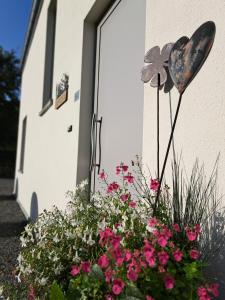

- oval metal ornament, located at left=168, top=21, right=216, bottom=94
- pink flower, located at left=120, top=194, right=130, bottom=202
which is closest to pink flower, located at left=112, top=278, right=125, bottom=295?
pink flower, located at left=120, top=194, right=130, bottom=202

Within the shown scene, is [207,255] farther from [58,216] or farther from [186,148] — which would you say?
[58,216]

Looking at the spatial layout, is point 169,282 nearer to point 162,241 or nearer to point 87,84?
point 162,241

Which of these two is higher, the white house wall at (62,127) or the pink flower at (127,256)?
the white house wall at (62,127)

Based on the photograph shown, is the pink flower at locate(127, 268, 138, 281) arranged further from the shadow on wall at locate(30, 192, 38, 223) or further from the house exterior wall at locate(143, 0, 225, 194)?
the shadow on wall at locate(30, 192, 38, 223)

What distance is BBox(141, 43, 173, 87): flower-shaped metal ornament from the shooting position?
7.57 feet

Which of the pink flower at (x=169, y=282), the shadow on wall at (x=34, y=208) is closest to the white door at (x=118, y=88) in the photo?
the pink flower at (x=169, y=282)

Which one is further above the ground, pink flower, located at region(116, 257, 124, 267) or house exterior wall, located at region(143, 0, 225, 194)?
house exterior wall, located at region(143, 0, 225, 194)

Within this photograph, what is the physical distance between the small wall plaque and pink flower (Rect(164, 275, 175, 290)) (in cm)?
372

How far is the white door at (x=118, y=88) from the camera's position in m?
3.07

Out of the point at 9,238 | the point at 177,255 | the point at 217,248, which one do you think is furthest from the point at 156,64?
the point at 9,238

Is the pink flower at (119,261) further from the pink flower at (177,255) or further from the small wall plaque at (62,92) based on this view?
the small wall plaque at (62,92)

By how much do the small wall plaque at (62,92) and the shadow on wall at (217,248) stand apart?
338 centimetres

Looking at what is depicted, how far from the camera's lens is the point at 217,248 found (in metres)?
1.77

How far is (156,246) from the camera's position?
1517mm
